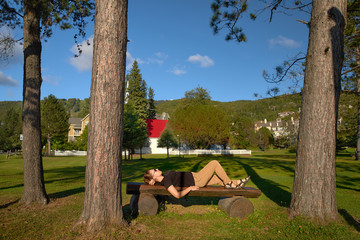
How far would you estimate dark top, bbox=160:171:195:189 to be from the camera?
615 centimetres

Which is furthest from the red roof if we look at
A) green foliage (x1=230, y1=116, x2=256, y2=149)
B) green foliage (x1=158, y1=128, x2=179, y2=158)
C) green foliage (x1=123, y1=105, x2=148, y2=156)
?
green foliage (x1=123, y1=105, x2=148, y2=156)

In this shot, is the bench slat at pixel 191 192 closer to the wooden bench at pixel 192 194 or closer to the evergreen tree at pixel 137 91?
the wooden bench at pixel 192 194

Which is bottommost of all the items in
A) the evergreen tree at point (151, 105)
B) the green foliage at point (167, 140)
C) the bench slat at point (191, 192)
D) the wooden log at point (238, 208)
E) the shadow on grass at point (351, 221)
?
the shadow on grass at point (351, 221)

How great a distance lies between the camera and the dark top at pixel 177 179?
6.15 meters

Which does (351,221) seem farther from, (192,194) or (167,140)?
(167,140)

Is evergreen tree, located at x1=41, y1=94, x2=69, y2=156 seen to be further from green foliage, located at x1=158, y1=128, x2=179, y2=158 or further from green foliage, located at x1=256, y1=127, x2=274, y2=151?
green foliage, located at x1=256, y1=127, x2=274, y2=151

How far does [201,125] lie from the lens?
145 feet

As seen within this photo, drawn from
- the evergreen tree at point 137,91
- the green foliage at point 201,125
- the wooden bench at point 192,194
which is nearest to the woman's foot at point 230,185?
the wooden bench at point 192,194

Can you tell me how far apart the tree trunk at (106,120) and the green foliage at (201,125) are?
39279 millimetres

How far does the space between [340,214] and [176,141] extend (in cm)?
3532

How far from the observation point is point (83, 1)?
967 centimetres

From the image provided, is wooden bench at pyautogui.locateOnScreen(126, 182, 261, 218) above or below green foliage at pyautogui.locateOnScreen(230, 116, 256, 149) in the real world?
below

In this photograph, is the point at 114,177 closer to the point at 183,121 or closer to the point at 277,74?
the point at 277,74

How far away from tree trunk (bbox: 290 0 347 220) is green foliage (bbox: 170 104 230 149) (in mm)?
38116
